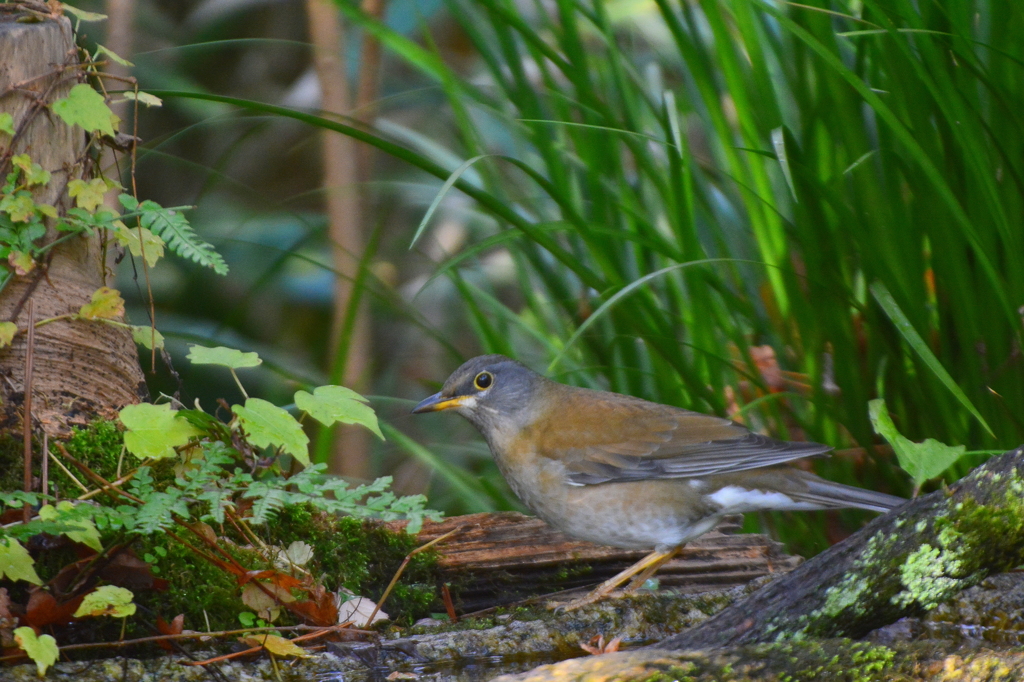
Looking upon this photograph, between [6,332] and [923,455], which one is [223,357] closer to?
[6,332]

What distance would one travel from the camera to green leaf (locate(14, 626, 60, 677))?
185 cm

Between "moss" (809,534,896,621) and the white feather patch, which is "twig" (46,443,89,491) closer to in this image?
"moss" (809,534,896,621)

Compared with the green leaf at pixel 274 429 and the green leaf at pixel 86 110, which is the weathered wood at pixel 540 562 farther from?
the green leaf at pixel 86 110

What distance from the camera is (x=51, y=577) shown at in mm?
2266

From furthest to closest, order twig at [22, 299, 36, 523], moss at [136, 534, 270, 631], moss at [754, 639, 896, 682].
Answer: moss at [136, 534, 270, 631], twig at [22, 299, 36, 523], moss at [754, 639, 896, 682]

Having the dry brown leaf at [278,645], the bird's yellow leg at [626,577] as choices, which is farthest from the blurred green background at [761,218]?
the dry brown leaf at [278,645]

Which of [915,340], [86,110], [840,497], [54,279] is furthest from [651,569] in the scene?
[86,110]

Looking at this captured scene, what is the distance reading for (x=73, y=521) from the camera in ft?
6.48

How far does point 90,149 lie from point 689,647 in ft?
6.36

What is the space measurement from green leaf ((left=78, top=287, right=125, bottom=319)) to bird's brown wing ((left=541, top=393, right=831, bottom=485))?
4.55 feet

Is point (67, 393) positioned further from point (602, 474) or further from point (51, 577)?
point (602, 474)

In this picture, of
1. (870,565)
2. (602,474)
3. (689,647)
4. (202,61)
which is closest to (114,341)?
(602,474)

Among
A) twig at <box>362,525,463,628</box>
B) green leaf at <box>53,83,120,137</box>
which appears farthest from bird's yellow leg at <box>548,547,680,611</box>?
green leaf at <box>53,83,120,137</box>

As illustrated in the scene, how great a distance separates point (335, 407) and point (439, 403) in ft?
3.84
